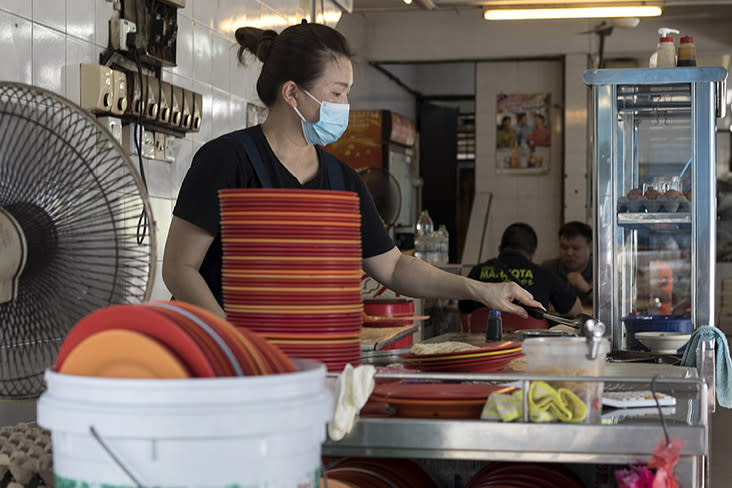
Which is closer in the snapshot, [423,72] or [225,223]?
[225,223]

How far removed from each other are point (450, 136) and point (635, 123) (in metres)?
9.05

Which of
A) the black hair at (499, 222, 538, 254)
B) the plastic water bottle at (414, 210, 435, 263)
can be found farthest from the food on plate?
the plastic water bottle at (414, 210, 435, 263)

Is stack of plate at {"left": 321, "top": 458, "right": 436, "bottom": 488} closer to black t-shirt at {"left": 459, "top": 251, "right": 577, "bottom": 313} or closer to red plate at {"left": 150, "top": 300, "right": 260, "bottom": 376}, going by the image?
red plate at {"left": 150, "top": 300, "right": 260, "bottom": 376}

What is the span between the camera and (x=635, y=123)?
304 centimetres

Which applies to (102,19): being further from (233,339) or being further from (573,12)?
(573,12)

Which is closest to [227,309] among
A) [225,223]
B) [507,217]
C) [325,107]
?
[225,223]

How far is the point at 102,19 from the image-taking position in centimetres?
318

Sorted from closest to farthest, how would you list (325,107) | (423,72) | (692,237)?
(325,107) < (692,237) < (423,72)

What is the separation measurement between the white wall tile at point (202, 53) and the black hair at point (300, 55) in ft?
5.89

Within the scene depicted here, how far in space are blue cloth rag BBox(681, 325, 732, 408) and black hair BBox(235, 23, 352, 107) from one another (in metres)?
1.18

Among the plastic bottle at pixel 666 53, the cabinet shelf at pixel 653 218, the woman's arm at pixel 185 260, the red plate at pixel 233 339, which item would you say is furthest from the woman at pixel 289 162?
the plastic bottle at pixel 666 53

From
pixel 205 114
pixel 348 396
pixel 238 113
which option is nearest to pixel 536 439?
pixel 348 396

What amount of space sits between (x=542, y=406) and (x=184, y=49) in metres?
2.90

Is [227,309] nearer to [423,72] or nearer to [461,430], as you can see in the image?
[461,430]
